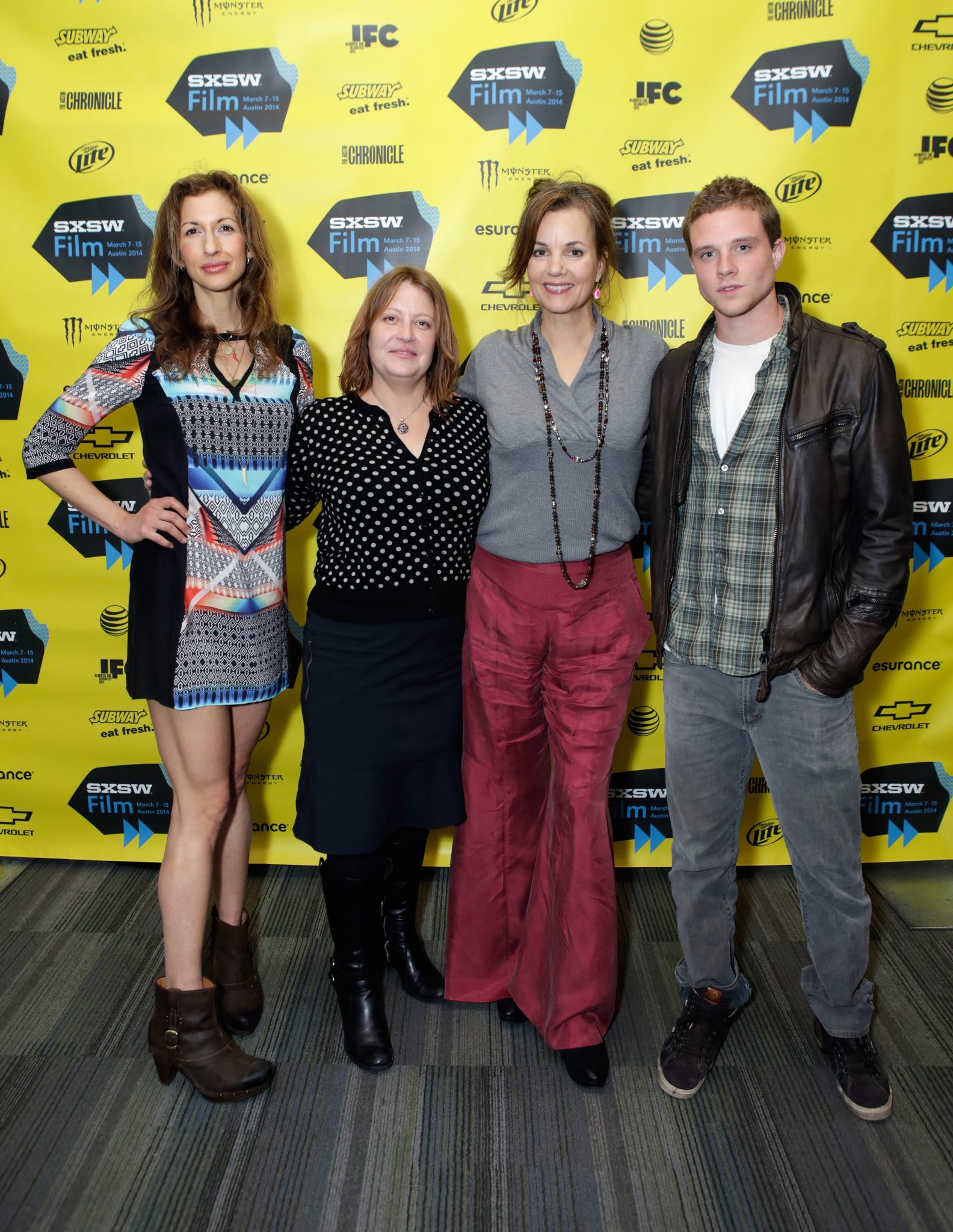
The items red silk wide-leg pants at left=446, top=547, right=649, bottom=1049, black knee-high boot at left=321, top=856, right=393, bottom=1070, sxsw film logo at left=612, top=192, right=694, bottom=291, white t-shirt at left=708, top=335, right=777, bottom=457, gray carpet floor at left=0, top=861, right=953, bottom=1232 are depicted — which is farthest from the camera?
sxsw film logo at left=612, top=192, right=694, bottom=291

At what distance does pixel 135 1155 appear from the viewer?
1.78 meters

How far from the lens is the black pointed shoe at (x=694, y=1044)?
1.93 metres

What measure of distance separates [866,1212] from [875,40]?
288 centimetres

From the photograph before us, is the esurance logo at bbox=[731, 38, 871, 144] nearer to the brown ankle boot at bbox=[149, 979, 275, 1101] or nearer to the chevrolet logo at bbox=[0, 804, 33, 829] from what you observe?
the brown ankle boot at bbox=[149, 979, 275, 1101]

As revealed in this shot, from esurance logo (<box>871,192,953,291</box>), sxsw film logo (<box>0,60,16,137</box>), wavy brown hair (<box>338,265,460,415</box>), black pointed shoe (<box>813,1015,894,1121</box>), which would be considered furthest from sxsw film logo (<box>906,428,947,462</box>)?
sxsw film logo (<box>0,60,16,137</box>)

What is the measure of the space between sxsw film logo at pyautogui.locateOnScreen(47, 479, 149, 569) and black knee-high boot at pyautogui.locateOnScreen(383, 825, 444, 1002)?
1336 mm

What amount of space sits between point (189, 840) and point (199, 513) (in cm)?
72

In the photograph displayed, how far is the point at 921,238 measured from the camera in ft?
8.46

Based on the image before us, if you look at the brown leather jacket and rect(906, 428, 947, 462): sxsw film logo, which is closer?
the brown leather jacket

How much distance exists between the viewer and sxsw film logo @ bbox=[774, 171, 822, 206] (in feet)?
8.31

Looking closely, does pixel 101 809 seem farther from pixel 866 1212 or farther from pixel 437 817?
pixel 866 1212

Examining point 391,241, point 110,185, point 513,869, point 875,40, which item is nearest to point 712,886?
point 513,869

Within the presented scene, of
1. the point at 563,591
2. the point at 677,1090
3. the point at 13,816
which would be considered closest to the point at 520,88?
the point at 563,591

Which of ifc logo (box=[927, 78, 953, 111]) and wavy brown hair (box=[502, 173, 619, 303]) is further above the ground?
ifc logo (box=[927, 78, 953, 111])
